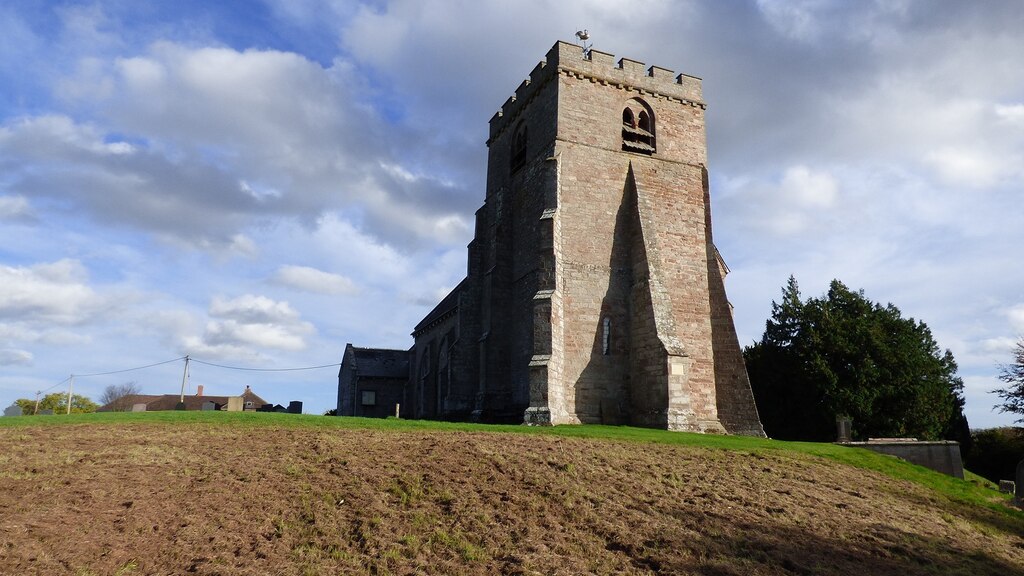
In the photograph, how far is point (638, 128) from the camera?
2652cm

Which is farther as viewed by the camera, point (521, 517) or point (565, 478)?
point (565, 478)

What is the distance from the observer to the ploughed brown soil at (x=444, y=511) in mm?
8977

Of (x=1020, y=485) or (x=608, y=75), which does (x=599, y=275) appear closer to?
(x=608, y=75)

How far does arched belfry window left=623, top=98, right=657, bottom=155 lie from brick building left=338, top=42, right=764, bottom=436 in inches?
2.2

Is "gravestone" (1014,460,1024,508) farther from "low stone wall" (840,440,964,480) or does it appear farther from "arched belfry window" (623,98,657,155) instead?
"arched belfry window" (623,98,657,155)

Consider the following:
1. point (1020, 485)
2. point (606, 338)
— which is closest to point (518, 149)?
point (606, 338)

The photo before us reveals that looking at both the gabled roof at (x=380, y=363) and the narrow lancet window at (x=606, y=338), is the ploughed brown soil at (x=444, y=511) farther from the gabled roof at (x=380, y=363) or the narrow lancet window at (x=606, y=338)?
the gabled roof at (x=380, y=363)

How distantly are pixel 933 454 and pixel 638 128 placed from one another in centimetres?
1486

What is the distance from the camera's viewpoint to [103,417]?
60.0 feet

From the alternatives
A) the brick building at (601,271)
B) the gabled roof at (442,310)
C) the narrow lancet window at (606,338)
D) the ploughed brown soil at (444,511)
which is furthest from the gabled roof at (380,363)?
the ploughed brown soil at (444,511)

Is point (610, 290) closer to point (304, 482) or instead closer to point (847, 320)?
point (304, 482)

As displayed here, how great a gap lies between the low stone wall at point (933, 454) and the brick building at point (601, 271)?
14.3 ft

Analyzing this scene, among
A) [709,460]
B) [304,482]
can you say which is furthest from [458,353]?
[304,482]

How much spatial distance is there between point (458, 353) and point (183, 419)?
1221cm
